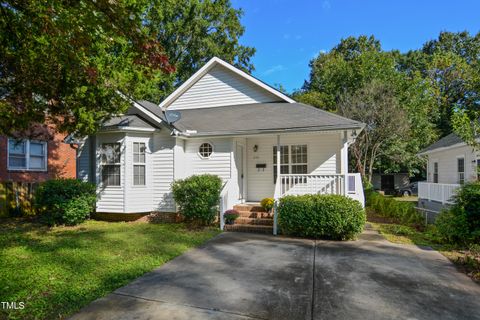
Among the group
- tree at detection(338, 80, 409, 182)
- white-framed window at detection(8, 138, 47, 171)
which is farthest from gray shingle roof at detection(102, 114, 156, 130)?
tree at detection(338, 80, 409, 182)

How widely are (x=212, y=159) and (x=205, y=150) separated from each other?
478 mm

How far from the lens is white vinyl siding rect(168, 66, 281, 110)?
1328 cm

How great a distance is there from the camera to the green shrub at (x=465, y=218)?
704 centimetres

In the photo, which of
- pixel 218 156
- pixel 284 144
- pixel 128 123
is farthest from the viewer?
pixel 284 144

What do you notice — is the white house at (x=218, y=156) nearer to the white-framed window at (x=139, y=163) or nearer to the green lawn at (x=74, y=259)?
the white-framed window at (x=139, y=163)

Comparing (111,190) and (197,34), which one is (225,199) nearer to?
(111,190)

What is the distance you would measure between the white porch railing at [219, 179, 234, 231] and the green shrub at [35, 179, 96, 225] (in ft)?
15.3

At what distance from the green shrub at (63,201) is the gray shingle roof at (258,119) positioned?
3.77 metres

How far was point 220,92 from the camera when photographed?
1369 cm

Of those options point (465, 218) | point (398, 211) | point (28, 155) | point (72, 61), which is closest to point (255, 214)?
point (465, 218)

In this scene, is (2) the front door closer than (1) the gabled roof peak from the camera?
Yes

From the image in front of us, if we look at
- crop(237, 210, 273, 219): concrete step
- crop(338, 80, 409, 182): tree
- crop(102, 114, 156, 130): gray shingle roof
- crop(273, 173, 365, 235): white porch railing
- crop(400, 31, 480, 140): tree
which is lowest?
crop(237, 210, 273, 219): concrete step

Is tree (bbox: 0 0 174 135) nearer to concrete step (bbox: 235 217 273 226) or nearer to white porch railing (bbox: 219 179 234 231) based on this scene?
white porch railing (bbox: 219 179 234 231)

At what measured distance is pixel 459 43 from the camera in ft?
113
